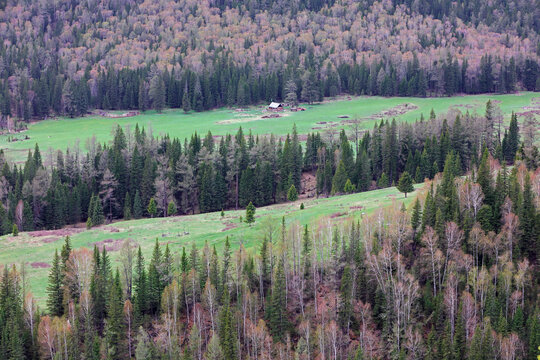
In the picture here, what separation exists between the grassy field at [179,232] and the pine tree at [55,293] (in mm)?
4021

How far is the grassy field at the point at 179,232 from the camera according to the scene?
106 metres

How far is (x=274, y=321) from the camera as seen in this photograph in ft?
297

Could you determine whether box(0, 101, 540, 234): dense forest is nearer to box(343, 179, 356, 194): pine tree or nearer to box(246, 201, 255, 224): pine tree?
box(343, 179, 356, 194): pine tree

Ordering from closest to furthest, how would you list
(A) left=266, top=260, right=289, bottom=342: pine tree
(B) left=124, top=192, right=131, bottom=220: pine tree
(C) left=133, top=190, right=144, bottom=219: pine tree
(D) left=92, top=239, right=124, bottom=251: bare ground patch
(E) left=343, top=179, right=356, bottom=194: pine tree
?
1. (A) left=266, top=260, right=289, bottom=342: pine tree
2. (D) left=92, top=239, right=124, bottom=251: bare ground patch
3. (E) left=343, top=179, right=356, bottom=194: pine tree
4. (B) left=124, top=192, right=131, bottom=220: pine tree
5. (C) left=133, top=190, right=144, bottom=219: pine tree

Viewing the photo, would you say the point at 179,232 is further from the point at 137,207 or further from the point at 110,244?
the point at 137,207

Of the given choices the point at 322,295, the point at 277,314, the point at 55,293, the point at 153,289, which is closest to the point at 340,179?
the point at 322,295

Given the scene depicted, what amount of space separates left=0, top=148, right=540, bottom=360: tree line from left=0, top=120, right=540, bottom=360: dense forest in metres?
0.20

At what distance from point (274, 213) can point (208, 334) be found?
34.7 m

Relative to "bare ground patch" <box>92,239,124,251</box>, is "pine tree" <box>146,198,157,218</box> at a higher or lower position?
higher

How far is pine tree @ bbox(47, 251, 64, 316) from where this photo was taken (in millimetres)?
92688

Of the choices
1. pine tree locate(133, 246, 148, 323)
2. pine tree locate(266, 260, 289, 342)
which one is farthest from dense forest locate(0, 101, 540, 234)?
pine tree locate(266, 260, 289, 342)

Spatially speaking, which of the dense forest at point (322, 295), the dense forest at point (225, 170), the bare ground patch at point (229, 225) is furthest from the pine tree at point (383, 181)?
the dense forest at point (322, 295)

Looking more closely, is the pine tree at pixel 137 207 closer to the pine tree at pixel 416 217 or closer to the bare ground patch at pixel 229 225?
the bare ground patch at pixel 229 225

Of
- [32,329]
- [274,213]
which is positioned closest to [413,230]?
[274,213]
